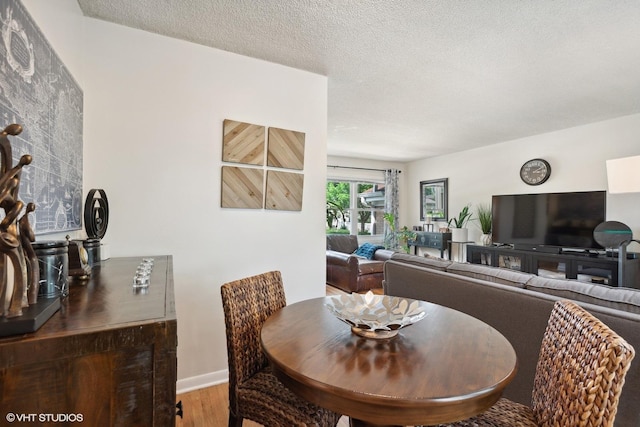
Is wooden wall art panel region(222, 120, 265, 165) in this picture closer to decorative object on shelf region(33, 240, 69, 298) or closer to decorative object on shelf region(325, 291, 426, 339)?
decorative object on shelf region(325, 291, 426, 339)

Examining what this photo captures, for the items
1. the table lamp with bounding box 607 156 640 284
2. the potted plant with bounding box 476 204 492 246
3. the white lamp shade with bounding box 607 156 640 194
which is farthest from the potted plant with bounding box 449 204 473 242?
the white lamp shade with bounding box 607 156 640 194

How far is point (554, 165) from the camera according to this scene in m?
4.53

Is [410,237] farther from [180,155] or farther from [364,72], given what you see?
[180,155]

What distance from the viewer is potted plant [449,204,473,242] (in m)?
5.66

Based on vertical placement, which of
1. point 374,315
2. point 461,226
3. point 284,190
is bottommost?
point 374,315

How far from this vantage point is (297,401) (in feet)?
3.79

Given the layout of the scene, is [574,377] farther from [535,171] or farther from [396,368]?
[535,171]

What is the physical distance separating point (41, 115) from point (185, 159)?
3.12ft

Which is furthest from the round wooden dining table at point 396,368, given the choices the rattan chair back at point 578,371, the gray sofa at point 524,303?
the gray sofa at point 524,303

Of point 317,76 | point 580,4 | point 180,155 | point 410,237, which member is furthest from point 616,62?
point 410,237

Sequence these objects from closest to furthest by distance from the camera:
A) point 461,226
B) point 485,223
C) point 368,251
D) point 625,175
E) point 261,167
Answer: point 261,167
point 625,175
point 485,223
point 368,251
point 461,226

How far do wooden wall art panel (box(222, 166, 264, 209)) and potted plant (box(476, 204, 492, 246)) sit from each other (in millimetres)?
4413

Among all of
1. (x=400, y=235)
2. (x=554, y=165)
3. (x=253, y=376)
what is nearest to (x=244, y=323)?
(x=253, y=376)

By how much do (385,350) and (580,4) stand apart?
2232mm
